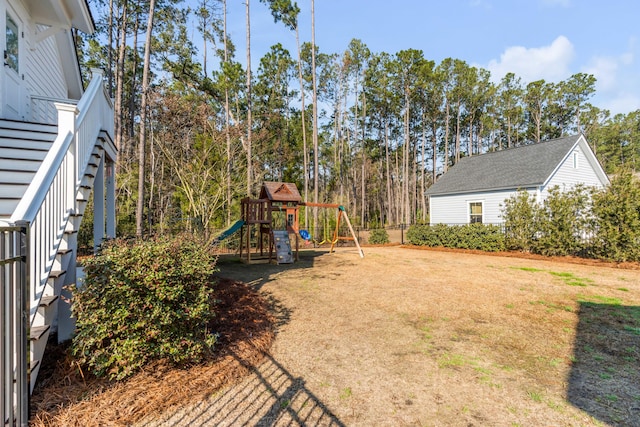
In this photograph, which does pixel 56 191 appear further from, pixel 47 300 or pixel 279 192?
pixel 279 192

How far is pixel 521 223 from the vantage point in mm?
11727

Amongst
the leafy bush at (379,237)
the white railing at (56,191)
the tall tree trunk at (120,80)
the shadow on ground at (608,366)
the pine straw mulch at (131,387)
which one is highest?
the tall tree trunk at (120,80)

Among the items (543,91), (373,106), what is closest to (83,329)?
(373,106)

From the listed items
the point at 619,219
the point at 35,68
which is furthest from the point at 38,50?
the point at 619,219

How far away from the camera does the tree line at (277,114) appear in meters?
14.4

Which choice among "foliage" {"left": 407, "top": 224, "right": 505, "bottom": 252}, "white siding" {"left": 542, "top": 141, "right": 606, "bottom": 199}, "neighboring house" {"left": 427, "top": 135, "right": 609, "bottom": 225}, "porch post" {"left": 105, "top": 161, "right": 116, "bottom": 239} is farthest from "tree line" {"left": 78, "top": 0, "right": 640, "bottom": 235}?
"white siding" {"left": 542, "top": 141, "right": 606, "bottom": 199}

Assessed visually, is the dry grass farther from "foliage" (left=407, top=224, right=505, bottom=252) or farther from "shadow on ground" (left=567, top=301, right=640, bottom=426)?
"foliage" (left=407, top=224, right=505, bottom=252)

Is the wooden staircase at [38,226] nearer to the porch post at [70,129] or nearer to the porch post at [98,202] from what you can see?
the porch post at [70,129]

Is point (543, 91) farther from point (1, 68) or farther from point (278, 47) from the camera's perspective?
point (1, 68)

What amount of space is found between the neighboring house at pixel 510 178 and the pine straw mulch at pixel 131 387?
14229 mm

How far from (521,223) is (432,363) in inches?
422

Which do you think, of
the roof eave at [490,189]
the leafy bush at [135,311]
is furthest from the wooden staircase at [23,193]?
the roof eave at [490,189]

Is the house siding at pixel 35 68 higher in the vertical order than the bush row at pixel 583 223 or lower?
higher

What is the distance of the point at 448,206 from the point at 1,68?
18652mm
